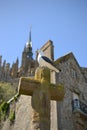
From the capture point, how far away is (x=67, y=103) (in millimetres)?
19328

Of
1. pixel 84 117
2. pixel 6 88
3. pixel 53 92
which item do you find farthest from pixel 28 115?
pixel 6 88

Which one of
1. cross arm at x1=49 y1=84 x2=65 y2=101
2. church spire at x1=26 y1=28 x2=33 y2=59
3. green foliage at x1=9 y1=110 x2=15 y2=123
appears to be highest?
church spire at x1=26 y1=28 x2=33 y2=59

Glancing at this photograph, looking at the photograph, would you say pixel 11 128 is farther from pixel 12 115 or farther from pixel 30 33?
pixel 30 33

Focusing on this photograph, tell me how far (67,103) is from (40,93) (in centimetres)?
1442

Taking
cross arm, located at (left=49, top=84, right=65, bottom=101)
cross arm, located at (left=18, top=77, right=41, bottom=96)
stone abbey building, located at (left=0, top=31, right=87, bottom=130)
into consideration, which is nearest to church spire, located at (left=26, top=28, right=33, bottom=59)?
A: stone abbey building, located at (left=0, top=31, right=87, bottom=130)

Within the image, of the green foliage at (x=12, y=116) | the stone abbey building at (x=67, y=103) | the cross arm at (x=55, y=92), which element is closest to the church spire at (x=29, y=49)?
the stone abbey building at (x=67, y=103)

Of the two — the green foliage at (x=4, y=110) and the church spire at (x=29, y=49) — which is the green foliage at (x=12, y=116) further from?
the church spire at (x=29, y=49)

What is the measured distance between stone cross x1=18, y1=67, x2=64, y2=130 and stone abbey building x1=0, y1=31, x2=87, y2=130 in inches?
395

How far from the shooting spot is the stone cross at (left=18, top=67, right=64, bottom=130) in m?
4.84

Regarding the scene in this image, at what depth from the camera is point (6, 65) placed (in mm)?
89500

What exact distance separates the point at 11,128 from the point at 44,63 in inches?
497

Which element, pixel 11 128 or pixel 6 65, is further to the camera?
pixel 6 65

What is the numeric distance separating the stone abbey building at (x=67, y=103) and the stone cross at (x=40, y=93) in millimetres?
10040

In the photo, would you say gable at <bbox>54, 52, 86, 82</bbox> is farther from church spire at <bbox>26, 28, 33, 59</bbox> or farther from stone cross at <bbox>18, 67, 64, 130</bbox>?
church spire at <bbox>26, 28, 33, 59</bbox>
